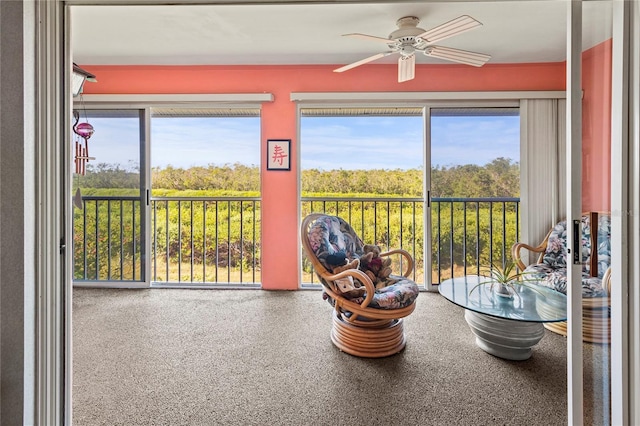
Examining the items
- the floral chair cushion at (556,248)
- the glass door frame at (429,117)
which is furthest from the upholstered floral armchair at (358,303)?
the floral chair cushion at (556,248)

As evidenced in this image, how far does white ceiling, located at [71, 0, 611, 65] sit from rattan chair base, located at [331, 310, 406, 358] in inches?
85.2

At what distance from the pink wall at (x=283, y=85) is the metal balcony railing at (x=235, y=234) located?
0.28 metres

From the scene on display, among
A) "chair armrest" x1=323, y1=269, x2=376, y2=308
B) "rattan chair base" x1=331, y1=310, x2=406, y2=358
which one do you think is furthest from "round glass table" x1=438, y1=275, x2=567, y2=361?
"chair armrest" x1=323, y1=269, x2=376, y2=308

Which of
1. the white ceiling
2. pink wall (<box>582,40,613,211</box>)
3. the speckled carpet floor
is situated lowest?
the speckled carpet floor

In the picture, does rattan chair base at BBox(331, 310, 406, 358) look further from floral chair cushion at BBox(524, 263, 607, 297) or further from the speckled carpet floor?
floral chair cushion at BBox(524, 263, 607, 297)

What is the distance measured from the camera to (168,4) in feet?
3.83

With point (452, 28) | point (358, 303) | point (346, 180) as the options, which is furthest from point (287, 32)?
point (358, 303)

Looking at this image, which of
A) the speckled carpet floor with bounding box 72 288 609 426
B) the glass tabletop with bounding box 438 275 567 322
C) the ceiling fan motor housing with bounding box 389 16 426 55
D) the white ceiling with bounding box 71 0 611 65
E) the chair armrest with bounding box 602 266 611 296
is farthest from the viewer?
the white ceiling with bounding box 71 0 611 65

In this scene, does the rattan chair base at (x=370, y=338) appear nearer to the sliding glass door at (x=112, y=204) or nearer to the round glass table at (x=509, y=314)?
the round glass table at (x=509, y=314)

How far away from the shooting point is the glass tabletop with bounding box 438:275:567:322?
1.80 meters

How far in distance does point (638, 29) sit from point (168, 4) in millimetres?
1689

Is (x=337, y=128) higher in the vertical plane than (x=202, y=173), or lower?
higher

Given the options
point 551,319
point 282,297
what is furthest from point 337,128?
point 551,319

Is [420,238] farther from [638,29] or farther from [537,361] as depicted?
[638,29]
